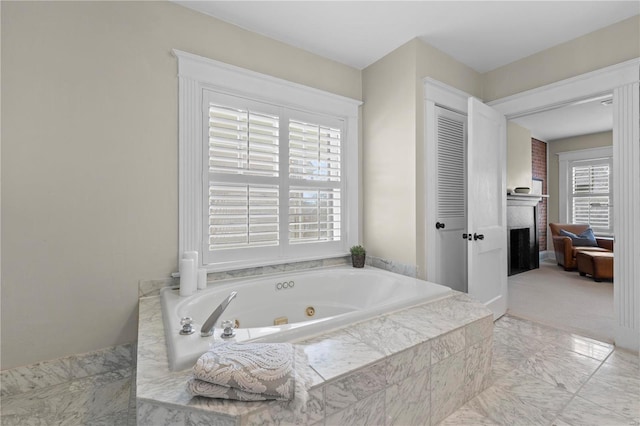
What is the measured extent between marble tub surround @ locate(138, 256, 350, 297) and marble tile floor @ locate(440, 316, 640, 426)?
4.79ft

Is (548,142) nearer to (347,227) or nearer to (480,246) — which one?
(480,246)

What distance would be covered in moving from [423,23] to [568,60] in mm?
1343

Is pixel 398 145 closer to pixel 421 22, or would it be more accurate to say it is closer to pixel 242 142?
pixel 421 22

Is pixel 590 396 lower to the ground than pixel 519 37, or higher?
lower

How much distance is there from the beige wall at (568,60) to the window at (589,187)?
4.37 meters

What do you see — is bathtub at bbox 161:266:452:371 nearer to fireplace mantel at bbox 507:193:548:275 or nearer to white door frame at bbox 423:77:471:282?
white door frame at bbox 423:77:471:282

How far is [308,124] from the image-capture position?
2605 mm

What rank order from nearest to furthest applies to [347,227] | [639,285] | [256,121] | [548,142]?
[639,285]
[256,121]
[347,227]
[548,142]

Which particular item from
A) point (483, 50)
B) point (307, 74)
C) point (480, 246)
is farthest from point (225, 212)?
point (483, 50)

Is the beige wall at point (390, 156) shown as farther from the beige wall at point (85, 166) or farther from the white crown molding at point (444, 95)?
the beige wall at point (85, 166)

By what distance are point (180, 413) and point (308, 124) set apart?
2.26m

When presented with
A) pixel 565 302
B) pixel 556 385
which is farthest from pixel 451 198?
pixel 565 302

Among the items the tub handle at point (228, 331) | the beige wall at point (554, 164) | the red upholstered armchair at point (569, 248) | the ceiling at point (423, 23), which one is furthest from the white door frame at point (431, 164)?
the beige wall at point (554, 164)

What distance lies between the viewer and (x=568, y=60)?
2.45 m
